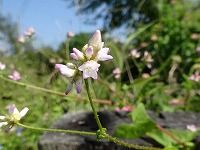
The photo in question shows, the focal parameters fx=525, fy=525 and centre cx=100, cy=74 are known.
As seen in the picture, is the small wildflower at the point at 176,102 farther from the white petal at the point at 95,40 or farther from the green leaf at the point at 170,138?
the white petal at the point at 95,40

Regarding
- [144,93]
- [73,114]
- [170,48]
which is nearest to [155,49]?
[170,48]

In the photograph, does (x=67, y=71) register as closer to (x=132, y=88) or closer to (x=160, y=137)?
(x=160, y=137)

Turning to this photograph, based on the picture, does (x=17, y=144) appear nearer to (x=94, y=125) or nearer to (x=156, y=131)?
(x=94, y=125)

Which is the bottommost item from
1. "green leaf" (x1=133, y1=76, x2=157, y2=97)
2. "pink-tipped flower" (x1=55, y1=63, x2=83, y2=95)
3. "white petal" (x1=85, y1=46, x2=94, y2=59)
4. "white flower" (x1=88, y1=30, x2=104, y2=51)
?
"pink-tipped flower" (x1=55, y1=63, x2=83, y2=95)

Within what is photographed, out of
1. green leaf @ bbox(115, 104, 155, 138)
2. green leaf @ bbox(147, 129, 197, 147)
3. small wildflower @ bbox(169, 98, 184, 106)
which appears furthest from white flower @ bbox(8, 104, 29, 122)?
small wildflower @ bbox(169, 98, 184, 106)

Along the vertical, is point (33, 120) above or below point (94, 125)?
above

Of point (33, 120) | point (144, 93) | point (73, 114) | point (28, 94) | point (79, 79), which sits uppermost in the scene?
point (28, 94)

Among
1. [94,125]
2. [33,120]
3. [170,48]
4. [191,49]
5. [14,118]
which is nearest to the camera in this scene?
[14,118]

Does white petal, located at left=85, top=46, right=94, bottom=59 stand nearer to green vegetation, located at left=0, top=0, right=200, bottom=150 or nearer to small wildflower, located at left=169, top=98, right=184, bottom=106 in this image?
green vegetation, located at left=0, top=0, right=200, bottom=150
